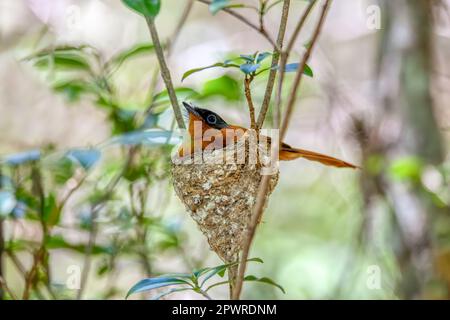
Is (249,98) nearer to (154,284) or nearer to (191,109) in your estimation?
(154,284)

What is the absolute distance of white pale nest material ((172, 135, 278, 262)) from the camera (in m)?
2.62

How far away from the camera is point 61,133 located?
668 centimetres

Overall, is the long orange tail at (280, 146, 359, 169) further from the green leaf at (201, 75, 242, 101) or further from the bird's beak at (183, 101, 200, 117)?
the bird's beak at (183, 101, 200, 117)

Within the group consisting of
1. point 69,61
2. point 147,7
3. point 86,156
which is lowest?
point 86,156

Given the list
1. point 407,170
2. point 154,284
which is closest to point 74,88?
point 154,284

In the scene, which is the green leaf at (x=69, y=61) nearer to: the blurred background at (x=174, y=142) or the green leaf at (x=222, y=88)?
the blurred background at (x=174, y=142)

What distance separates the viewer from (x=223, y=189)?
281cm

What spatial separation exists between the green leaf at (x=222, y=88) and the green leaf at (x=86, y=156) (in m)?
0.92

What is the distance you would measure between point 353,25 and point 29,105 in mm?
3874

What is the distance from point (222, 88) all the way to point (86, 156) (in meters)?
1.02

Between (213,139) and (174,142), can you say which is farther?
(213,139)

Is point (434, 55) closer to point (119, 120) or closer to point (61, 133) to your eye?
point (119, 120)

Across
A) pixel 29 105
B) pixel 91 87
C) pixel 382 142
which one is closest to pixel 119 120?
pixel 91 87

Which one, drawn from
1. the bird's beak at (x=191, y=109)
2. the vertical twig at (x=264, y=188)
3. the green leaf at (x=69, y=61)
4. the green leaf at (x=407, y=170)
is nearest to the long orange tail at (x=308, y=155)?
the bird's beak at (x=191, y=109)
